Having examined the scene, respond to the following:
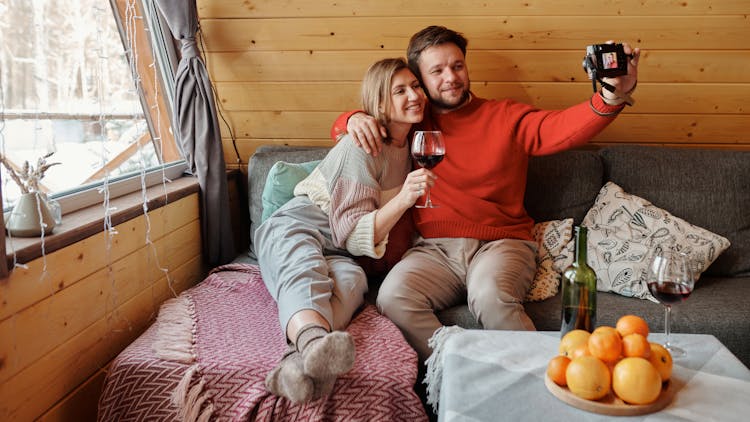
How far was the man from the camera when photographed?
193 centimetres

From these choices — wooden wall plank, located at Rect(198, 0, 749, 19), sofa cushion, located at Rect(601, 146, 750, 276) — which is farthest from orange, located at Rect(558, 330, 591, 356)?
wooden wall plank, located at Rect(198, 0, 749, 19)

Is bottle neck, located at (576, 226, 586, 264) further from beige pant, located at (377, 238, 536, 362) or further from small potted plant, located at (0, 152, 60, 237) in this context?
small potted plant, located at (0, 152, 60, 237)

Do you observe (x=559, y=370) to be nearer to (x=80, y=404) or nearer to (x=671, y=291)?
(x=671, y=291)

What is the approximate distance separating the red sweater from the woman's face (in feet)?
0.79

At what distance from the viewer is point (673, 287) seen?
1.27 metres

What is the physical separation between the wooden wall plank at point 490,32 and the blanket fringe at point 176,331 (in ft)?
3.75

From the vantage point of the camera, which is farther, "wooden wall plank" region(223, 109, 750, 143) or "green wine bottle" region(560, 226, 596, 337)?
"wooden wall plank" region(223, 109, 750, 143)

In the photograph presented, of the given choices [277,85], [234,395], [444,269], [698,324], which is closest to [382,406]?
[234,395]

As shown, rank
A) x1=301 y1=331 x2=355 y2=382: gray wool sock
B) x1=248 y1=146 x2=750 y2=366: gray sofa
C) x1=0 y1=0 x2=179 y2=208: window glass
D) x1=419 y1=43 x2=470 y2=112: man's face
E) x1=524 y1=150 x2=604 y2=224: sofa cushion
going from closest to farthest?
x1=301 y1=331 x2=355 y2=382: gray wool sock < x1=0 y1=0 x2=179 y2=208: window glass < x1=419 y1=43 x2=470 y2=112: man's face < x1=248 y1=146 x2=750 y2=366: gray sofa < x1=524 y1=150 x2=604 y2=224: sofa cushion

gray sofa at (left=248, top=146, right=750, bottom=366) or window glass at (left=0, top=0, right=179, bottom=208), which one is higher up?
window glass at (left=0, top=0, right=179, bottom=208)

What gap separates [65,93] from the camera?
1.88m

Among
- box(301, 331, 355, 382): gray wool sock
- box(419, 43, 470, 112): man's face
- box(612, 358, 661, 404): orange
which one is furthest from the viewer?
box(419, 43, 470, 112): man's face

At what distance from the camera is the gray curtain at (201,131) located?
239 cm

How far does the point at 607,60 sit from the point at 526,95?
0.76m
